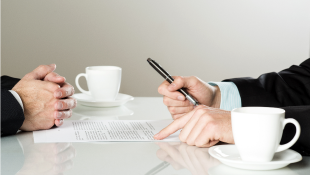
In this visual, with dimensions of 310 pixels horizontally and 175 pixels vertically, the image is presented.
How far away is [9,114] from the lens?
0.86m

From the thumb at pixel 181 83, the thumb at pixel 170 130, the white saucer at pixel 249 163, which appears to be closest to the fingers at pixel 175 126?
the thumb at pixel 170 130

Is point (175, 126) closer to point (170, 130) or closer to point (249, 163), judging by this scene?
point (170, 130)

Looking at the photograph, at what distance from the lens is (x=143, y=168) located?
0.64 metres

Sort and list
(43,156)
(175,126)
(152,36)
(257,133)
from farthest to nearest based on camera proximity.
Answer: (152,36)
(175,126)
(43,156)
(257,133)

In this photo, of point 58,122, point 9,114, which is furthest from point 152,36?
point 9,114

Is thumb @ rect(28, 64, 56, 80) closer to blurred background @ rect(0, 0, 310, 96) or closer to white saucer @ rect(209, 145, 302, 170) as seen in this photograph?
white saucer @ rect(209, 145, 302, 170)

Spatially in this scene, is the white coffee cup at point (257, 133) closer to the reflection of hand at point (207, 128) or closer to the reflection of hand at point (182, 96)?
the reflection of hand at point (207, 128)

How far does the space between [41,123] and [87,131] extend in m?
0.14

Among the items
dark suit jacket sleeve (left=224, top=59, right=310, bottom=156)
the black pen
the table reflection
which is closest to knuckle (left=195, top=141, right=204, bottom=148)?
the table reflection

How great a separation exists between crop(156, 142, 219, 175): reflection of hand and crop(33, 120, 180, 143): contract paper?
3.1 inches

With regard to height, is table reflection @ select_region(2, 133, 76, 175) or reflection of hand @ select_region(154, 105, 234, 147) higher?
reflection of hand @ select_region(154, 105, 234, 147)

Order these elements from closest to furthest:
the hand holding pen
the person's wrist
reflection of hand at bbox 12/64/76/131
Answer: reflection of hand at bbox 12/64/76/131, the hand holding pen, the person's wrist

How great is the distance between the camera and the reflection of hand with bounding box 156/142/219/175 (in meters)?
0.64

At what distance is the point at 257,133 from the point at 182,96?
0.58 metres
